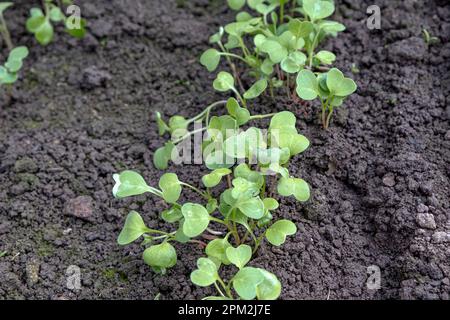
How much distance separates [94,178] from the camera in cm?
224

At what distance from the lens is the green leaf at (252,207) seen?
1.77 metres

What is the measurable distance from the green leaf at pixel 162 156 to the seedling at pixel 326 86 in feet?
1.44

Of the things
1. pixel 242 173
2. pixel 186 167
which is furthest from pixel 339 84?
pixel 186 167

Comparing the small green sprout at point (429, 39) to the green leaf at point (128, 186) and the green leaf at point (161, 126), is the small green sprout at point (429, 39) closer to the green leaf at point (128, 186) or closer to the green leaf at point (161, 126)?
the green leaf at point (161, 126)

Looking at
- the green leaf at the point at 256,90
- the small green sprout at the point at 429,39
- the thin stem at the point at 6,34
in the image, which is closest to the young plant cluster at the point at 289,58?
the green leaf at the point at 256,90

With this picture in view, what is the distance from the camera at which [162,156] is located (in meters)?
2.14

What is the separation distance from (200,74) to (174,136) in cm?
39

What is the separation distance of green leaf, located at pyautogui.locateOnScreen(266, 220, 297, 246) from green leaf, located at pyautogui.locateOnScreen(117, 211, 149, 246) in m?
0.35

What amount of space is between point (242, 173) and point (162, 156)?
364 mm

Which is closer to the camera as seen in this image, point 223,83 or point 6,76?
point 223,83

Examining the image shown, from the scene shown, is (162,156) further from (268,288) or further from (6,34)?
(6,34)

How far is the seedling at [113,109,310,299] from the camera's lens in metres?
1.77
